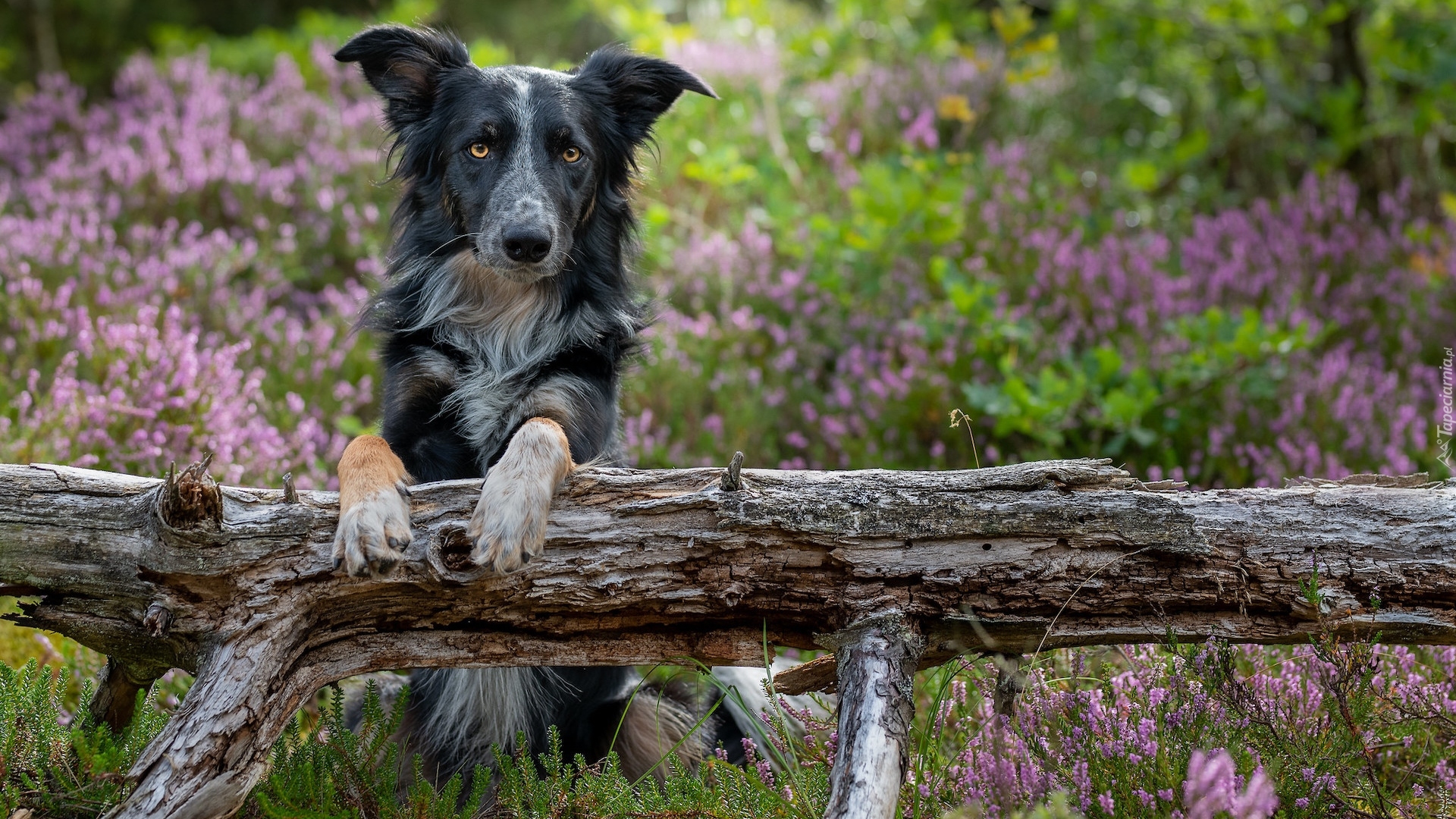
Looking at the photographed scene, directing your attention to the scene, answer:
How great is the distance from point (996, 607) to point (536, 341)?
1811mm

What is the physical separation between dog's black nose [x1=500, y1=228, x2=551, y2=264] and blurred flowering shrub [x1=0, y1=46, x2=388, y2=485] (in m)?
1.28

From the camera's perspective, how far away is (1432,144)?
716cm

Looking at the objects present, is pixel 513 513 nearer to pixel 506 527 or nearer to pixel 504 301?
pixel 506 527

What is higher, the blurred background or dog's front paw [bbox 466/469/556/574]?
the blurred background

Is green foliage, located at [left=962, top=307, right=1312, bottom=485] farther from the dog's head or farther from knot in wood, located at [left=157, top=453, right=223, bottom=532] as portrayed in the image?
knot in wood, located at [left=157, top=453, right=223, bottom=532]

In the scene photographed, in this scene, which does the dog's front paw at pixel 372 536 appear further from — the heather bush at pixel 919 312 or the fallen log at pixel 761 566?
the heather bush at pixel 919 312

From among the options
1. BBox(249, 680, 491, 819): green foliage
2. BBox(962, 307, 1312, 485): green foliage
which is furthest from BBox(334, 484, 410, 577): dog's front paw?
BBox(962, 307, 1312, 485): green foliage

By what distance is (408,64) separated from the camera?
151 inches

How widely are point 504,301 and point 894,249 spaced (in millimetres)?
3086

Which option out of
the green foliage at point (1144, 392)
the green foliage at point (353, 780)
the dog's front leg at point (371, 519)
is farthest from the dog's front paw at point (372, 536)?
the green foliage at point (1144, 392)

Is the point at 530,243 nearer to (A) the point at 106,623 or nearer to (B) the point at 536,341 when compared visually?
(B) the point at 536,341

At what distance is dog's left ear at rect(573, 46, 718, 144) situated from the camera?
Result: 4.00m

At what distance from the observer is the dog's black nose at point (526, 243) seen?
3.37 metres

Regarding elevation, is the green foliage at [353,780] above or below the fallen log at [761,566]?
below
